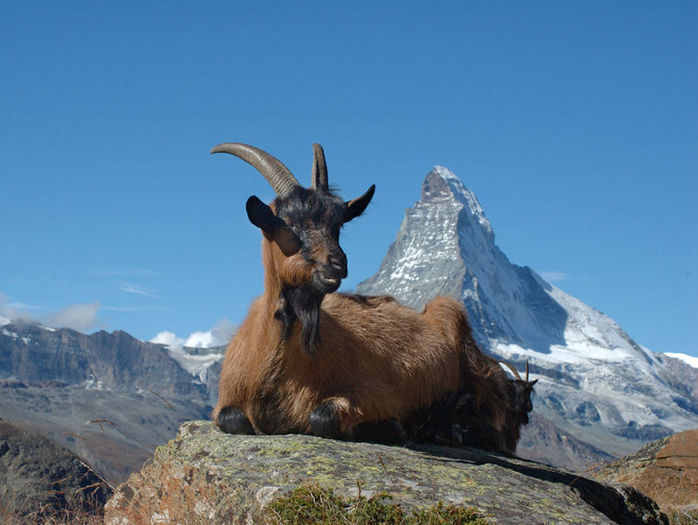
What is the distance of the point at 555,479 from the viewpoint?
28.9 feet

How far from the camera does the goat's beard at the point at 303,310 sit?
29.2 feet

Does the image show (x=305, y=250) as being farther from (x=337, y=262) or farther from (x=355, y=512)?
(x=355, y=512)

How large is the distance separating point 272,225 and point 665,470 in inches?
404

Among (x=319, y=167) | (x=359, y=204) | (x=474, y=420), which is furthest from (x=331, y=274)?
(x=474, y=420)

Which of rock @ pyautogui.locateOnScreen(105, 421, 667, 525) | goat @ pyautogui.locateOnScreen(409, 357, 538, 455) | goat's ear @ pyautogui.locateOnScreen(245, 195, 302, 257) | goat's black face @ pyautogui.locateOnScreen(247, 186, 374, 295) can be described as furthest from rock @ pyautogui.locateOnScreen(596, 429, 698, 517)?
goat's ear @ pyautogui.locateOnScreen(245, 195, 302, 257)

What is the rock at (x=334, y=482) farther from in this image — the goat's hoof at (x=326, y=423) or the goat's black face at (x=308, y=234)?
the goat's black face at (x=308, y=234)

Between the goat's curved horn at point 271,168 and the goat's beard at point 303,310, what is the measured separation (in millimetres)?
1297

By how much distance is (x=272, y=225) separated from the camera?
9.08 metres

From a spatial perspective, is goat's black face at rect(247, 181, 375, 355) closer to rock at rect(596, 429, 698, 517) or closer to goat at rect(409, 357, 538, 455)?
goat at rect(409, 357, 538, 455)

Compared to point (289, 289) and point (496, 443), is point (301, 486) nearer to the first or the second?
Result: point (289, 289)

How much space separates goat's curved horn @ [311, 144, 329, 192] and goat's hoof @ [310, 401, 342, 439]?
3.19 meters

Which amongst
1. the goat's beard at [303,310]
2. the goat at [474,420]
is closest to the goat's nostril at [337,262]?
the goat's beard at [303,310]

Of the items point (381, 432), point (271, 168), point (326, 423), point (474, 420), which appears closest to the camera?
point (326, 423)

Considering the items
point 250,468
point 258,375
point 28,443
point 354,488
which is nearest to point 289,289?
point 258,375
